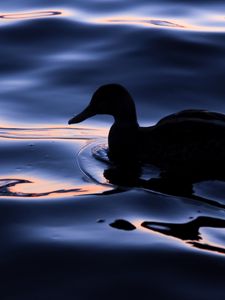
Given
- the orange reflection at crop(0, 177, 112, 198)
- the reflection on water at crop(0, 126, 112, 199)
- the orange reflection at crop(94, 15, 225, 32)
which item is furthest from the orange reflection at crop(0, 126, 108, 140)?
the orange reflection at crop(94, 15, 225, 32)

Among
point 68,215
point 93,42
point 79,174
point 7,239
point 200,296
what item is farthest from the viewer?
point 93,42

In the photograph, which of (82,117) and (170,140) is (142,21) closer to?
(82,117)

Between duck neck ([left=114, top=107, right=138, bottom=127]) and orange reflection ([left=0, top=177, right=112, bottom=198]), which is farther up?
duck neck ([left=114, top=107, right=138, bottom=127])

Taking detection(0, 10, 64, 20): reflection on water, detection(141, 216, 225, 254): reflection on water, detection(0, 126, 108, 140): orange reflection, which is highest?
detection(0, 10, 64, 20): reflection on water

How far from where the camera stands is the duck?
8258 mm

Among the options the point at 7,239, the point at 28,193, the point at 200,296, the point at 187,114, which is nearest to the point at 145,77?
the point at 187,114

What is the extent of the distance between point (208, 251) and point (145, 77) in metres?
5.51

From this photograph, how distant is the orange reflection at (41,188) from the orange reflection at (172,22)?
5983mm

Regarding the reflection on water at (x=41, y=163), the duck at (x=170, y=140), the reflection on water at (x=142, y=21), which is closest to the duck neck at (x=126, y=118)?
the duck at (x=170, y=140)

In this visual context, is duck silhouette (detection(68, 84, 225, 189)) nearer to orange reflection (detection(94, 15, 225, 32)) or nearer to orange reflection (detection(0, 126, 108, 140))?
orange reflection (detection(0, 126, 108, 140))

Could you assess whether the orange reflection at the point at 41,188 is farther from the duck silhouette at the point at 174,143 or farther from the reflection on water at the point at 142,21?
the reflection on water at the point at 142,21

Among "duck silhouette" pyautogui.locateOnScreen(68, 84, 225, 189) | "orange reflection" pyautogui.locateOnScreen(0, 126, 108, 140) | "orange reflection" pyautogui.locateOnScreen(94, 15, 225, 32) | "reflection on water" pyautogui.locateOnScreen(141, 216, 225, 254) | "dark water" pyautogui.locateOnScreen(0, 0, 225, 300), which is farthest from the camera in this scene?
"orange reflection" pyautogui.locateOnScreen(94, 15, 225, 32)

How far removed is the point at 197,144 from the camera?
833 centimetres

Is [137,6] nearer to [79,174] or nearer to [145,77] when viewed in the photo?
[145,77]
